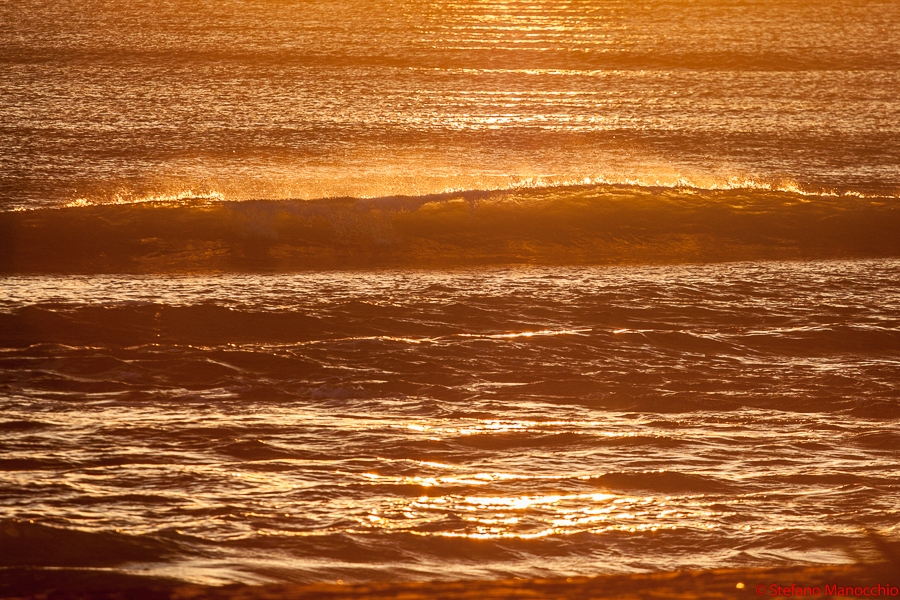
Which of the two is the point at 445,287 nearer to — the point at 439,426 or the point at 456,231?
the point at 456,231

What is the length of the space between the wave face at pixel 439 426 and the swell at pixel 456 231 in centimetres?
104

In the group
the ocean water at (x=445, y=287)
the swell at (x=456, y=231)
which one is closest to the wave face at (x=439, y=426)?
the ocean water at (x=445, y=287)

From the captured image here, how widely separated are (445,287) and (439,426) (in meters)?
2.49

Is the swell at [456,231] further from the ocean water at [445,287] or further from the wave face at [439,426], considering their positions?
the wave face at [439,426]

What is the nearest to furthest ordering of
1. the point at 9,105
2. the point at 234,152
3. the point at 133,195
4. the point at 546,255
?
the point at 546,255 → the point at 133,195 → the point at 234,152 → the point at 9,105

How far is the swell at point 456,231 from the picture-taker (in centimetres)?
770

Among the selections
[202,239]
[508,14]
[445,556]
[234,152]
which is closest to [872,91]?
[508,14]

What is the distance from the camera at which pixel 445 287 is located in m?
6.56

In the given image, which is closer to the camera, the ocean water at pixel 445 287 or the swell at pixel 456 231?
the ocean water at pixel 445 287

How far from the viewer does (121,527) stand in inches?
122

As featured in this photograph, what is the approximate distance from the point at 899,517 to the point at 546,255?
4.92 meters

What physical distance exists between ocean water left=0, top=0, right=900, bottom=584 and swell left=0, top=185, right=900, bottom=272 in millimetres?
39

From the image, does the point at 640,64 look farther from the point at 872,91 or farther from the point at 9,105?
the point at 9,105

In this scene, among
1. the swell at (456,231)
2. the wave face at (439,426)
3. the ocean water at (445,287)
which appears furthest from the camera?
the swell at (456,231)
